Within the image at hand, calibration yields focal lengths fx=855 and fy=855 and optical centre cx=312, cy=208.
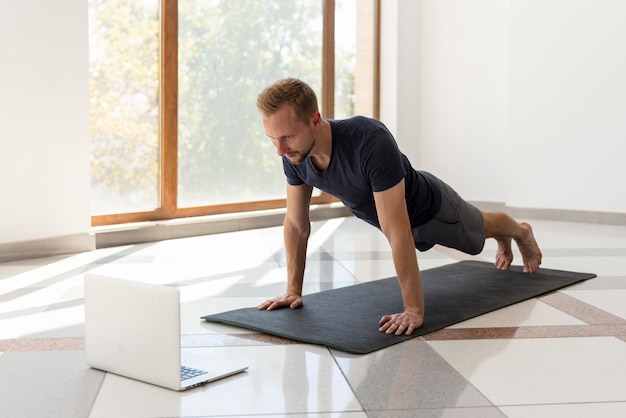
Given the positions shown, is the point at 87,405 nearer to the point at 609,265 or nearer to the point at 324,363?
the point at 324,363

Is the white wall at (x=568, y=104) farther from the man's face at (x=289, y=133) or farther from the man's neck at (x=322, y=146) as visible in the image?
the man's face at (x=289, y=133)

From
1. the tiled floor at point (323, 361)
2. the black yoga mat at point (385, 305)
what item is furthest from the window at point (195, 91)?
the black yoga mat at point (385, 305)

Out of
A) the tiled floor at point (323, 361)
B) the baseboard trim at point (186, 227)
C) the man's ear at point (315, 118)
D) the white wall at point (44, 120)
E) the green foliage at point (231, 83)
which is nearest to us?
the tiled floor at point (323, 361)

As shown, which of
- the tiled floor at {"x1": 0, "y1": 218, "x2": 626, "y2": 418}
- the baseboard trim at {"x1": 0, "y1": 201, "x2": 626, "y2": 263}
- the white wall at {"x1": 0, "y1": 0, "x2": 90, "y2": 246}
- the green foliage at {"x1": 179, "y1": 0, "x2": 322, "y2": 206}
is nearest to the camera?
the tiled floor at {"x1": 0, "y1": 218, "x2": 626, "y2": 418}

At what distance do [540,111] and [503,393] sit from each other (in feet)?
14.8

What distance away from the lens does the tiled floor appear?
2.08 metres

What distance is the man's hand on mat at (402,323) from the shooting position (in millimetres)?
2773

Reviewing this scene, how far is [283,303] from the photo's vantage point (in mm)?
3109

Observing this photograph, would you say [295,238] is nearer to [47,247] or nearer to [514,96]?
[47,247]

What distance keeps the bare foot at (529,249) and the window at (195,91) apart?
8.27 feet

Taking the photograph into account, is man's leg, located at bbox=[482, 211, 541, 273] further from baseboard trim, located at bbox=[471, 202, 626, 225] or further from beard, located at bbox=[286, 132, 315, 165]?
baseboard trim, located at bbox=[471, 202, 626, 225]

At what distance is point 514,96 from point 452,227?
3.48 m

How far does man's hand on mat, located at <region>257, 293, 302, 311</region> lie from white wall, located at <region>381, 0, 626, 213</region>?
3.71 metres

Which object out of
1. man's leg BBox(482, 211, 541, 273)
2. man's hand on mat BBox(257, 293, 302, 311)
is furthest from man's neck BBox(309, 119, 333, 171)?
man's leg BBox(482, 211, 541, 273)
